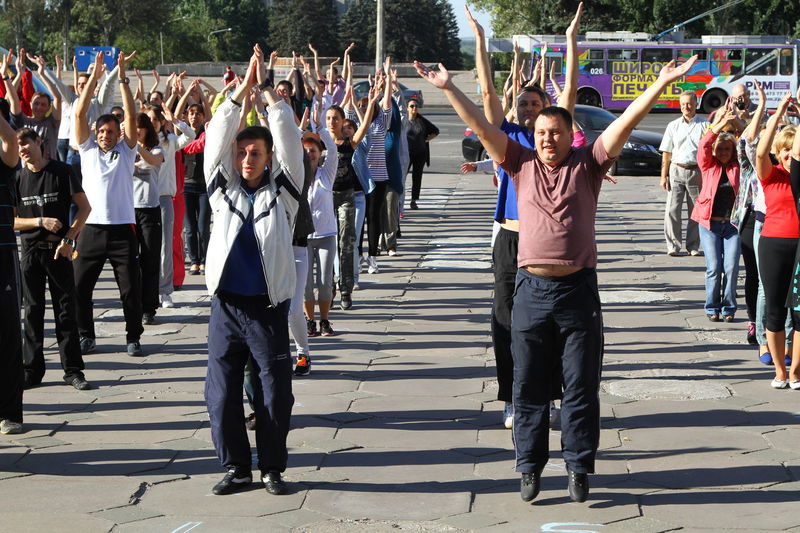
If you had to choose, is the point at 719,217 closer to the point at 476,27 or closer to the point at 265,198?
the point at 476,27

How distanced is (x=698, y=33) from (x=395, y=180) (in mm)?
52399

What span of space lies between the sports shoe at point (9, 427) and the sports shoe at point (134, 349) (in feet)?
7.16

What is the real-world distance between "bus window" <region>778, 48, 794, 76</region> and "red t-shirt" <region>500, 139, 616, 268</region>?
40.8 meters

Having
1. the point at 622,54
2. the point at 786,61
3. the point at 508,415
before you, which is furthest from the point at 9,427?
the point at 786,61

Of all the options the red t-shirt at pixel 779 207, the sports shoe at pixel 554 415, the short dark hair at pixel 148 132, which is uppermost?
the short dark hair at pixel 148 132

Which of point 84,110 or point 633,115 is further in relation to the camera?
point 84,110

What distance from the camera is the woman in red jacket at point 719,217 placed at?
386 inches

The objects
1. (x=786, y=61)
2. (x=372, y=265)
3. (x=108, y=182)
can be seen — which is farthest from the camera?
(x=786, y=61)

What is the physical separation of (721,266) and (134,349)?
4844 millimetres


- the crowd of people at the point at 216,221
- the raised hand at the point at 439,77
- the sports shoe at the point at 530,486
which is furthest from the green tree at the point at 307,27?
the sports shoe at the point at 530,486

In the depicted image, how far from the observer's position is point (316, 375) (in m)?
8.02

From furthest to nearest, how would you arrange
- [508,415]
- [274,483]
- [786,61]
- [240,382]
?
[786,61] → [508,415] → [240,382] → [274,483]

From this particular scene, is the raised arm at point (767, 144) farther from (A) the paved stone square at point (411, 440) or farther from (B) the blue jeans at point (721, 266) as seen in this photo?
(B) the blue jeans at point (721, 266)

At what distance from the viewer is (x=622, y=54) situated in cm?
4400
